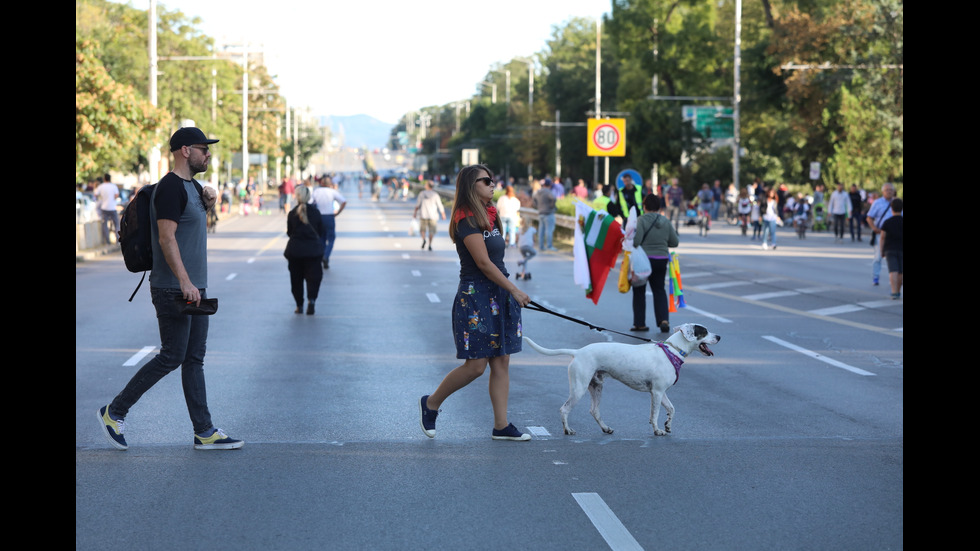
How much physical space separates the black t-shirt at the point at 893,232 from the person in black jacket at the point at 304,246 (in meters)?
8.55

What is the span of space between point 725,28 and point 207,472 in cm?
8256

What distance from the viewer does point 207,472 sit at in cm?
702

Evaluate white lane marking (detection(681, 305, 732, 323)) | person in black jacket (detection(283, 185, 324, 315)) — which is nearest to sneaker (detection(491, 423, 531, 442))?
person in black jacket (detection(283, 185, 324, 315))

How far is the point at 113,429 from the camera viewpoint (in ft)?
24.7

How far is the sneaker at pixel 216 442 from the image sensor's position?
25.0 ft

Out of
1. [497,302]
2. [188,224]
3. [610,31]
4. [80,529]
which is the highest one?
[610,31]

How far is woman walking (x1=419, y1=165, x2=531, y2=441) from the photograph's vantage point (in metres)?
7.52

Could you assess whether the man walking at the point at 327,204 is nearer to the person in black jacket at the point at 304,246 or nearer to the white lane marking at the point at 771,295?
the person in black jacket at the point at 304,246

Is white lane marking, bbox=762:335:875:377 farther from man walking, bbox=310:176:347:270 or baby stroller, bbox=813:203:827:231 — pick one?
baby stroller, bbox=813:203:827:231

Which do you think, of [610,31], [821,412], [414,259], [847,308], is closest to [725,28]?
[610,31]

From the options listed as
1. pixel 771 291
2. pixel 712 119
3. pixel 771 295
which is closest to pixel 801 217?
pixel 771 291

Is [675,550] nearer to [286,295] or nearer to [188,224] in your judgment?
[188,224]

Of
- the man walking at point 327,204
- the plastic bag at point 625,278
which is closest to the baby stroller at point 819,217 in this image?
the man walking at point 327,204

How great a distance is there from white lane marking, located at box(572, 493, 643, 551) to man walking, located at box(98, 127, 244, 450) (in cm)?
245
